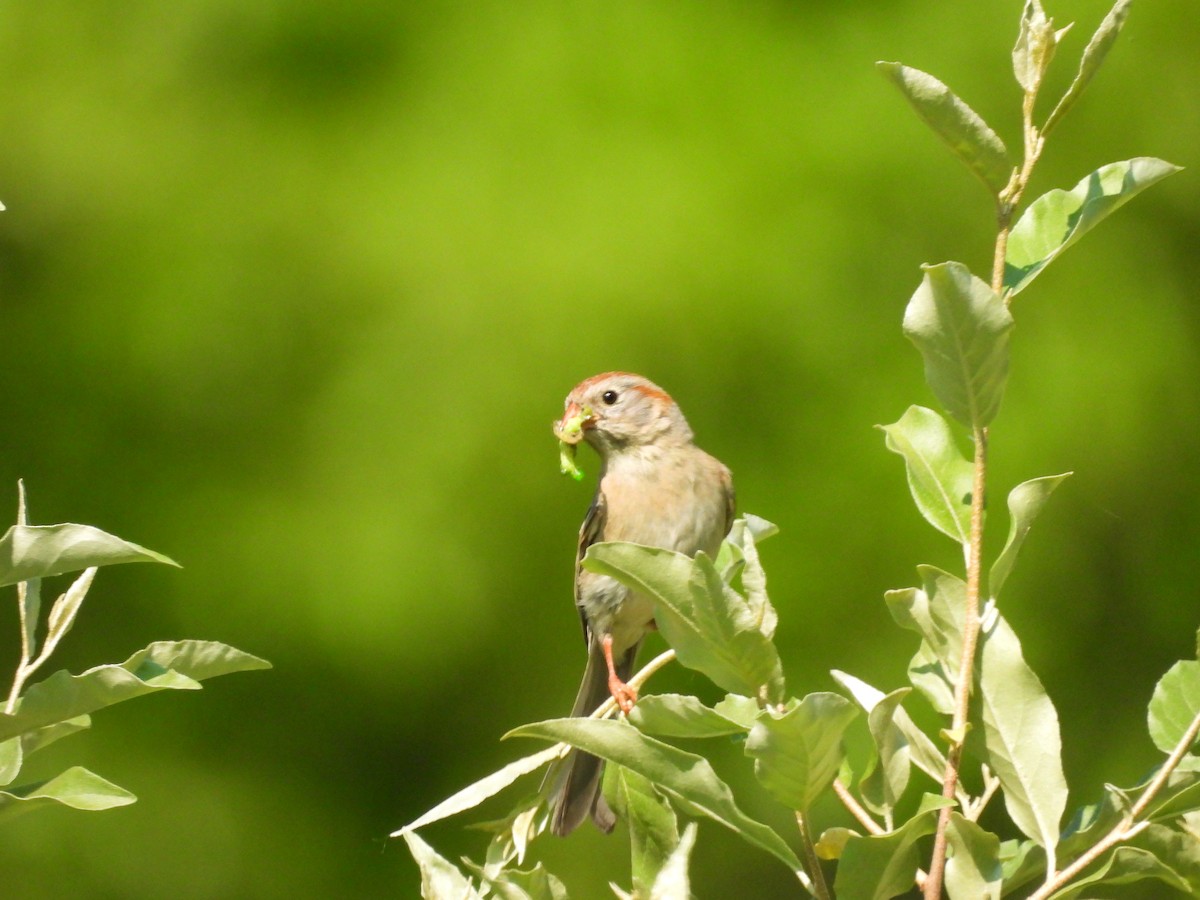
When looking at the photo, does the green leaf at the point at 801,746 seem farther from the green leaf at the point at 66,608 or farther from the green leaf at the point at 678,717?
the green leaf at the point at 66,608

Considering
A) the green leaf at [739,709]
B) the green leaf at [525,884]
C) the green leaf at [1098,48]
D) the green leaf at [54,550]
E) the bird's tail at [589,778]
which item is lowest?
the bird's tail at [589,778]

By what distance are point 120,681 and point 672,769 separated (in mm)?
465

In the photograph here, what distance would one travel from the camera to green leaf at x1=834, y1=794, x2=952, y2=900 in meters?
1.11

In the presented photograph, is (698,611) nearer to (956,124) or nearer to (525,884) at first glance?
(525,884)

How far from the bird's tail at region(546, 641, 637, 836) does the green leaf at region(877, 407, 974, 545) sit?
1232 millimetres

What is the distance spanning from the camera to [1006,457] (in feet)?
13.6

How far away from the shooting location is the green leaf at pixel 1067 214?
1.16 metres

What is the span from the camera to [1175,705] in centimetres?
123

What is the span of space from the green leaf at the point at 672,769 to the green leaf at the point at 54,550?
0.37m

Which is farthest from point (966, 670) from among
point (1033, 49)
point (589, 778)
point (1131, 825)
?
point (589, 778)

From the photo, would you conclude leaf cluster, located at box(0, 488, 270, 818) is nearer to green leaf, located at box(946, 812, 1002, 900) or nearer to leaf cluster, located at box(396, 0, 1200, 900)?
leaf cluster, located at box(396, 0, 1200, 900)

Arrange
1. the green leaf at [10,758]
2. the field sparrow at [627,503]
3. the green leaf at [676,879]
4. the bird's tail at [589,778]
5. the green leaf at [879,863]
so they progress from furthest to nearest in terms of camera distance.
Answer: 1. the field sparrow at [627,503]
2. the bird's tail at [589,778]
3. the green leaf at [10,758]
4. the green leaf at [879,863]
5. the green leaf at [676,879]

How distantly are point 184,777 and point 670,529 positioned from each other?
82.9 inches

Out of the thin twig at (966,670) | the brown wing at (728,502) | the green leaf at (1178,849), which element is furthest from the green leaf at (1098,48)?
the brown wing at (728,502)
